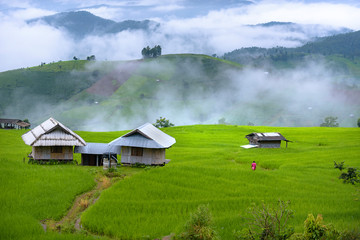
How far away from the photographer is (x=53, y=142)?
3853 cm

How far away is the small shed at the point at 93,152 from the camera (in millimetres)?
40062

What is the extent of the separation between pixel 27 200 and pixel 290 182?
2179 cm

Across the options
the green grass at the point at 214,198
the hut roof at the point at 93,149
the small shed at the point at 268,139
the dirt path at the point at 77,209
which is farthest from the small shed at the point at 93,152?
the small shed at the point at 268,139

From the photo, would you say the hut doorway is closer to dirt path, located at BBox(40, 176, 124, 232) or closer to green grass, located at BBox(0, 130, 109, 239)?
green grass, located at BBox(0, 130, 109, 239)

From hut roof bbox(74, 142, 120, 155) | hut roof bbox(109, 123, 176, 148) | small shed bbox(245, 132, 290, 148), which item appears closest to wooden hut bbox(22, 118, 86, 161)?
hut roof bbox(74, 142, 120, 155)

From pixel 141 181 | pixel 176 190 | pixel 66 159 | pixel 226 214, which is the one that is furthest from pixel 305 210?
pixel 66 159

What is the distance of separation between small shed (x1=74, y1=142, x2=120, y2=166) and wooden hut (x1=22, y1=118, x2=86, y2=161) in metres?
0.83

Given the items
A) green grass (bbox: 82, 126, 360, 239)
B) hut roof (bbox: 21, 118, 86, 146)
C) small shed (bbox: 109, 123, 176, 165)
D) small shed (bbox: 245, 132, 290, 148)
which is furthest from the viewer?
small shed (bbox: 245, 132, 290, 148)

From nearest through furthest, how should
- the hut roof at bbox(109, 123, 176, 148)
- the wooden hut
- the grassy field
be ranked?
the grassy field
the hut roof at bbox(109, 123, 176, 148)
the wooden hut

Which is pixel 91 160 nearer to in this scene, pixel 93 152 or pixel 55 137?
pixel 93 152

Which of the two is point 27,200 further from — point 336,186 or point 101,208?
point 336,186

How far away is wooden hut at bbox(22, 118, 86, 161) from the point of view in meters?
38.4

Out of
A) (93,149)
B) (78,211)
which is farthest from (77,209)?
(93,149)

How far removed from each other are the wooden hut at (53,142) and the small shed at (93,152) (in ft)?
2.72
